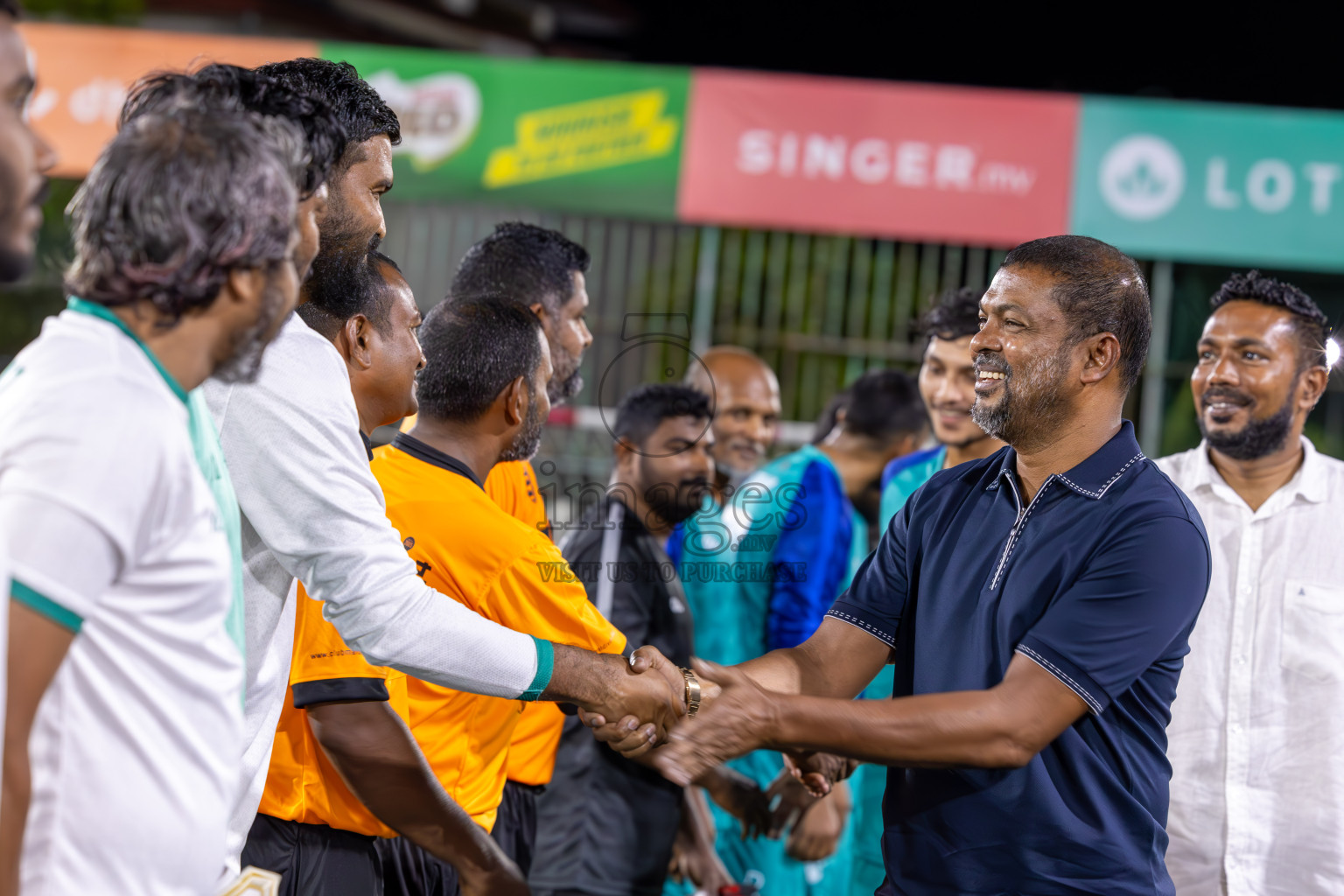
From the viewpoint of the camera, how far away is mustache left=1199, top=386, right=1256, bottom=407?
11.5 ft

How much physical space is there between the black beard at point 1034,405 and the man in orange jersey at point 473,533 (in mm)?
1125

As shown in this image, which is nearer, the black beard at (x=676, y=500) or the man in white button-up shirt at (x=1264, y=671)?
the man in white button-up shirt at (x=1264, y=671)

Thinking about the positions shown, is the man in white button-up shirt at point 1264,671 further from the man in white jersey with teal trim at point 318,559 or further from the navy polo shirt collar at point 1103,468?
the man in white jersey with teal trim at point 318,559

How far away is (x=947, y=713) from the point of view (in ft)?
7.16

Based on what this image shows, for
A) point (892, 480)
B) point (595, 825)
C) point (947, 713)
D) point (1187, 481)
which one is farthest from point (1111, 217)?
A: point (947, 713)

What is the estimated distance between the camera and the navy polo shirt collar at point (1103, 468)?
2.42 m

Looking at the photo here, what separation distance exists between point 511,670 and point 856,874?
8.14ft

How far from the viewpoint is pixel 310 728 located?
8.51 ft

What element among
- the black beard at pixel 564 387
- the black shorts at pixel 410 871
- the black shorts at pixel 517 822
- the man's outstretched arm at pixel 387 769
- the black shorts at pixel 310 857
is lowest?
the black shorts at pixel 517 822

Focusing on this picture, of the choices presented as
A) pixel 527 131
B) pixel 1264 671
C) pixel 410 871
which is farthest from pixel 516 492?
pixel 527 131

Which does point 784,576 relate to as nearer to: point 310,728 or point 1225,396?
point 1225,396

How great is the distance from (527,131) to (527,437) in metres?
6.20

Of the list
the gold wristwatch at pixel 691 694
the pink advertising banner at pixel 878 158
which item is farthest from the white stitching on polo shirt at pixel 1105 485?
the pink advertising banner at pixel 878 158

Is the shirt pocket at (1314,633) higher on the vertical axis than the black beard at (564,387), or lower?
lower
